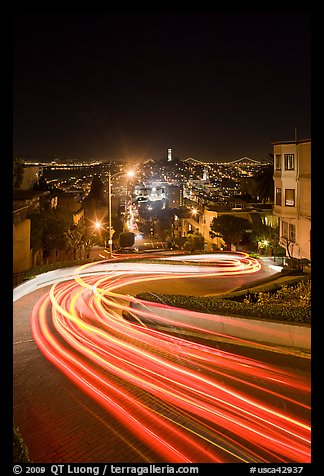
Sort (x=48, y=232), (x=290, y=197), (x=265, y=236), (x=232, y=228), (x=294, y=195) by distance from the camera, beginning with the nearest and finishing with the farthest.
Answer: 1. (x=294, y=195)
2. (x=290, y=197)
3. (x=48, y=232)
4. (x=265, y=236)
5. (x=232, y=228)

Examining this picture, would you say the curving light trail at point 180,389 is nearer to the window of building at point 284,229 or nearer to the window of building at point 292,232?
the window of building at point 292,232

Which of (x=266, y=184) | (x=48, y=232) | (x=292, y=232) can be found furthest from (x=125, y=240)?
(x=292, y=232)

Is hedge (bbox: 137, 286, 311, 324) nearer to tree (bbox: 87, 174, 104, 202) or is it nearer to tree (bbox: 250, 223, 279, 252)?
tree (bbox: 250, 223, 279, 252)

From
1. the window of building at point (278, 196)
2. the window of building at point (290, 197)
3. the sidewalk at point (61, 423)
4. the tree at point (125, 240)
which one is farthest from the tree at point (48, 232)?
the tree at point (125, 240)

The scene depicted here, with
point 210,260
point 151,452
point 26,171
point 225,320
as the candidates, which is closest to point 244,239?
point 210,260

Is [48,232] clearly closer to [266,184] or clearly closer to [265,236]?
[265,236]
